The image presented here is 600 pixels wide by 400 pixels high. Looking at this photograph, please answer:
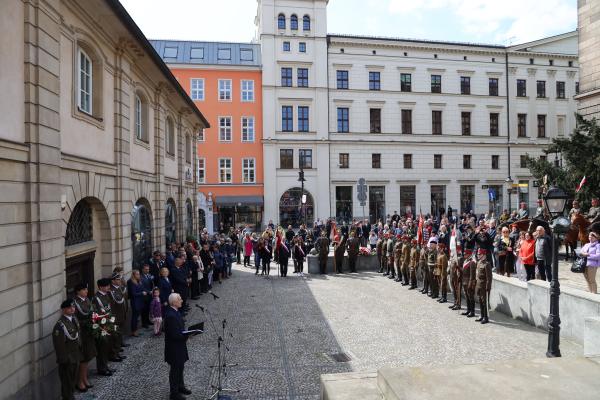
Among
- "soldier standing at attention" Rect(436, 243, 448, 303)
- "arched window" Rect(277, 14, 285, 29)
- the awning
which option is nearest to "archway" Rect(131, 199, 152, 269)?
"soldier standing at attention" Rect(436, 243, 448, 303)

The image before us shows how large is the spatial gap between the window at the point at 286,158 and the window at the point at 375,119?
27.0 ft

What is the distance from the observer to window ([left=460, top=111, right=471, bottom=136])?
42.4 m

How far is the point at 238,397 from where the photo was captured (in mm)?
7367

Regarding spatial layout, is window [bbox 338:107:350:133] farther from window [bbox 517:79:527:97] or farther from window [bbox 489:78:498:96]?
window [bbox 517:79:527:97]

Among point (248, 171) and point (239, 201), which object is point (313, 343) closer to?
point (239, 201)

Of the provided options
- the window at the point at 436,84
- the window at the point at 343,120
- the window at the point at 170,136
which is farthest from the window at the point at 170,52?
the window at the point at 436,84

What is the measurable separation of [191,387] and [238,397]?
1030 millimetres

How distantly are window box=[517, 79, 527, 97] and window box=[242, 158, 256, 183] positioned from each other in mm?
27653

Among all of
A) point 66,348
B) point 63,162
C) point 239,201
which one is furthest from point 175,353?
point 239,201

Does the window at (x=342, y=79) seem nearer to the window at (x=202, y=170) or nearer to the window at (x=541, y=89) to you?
the window at (x=202, y=170)

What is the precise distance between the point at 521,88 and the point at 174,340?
45823mm

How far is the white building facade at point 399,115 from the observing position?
1510 inches

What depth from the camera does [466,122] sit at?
140 ft

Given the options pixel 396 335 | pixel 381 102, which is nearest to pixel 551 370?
pixel 396 335
